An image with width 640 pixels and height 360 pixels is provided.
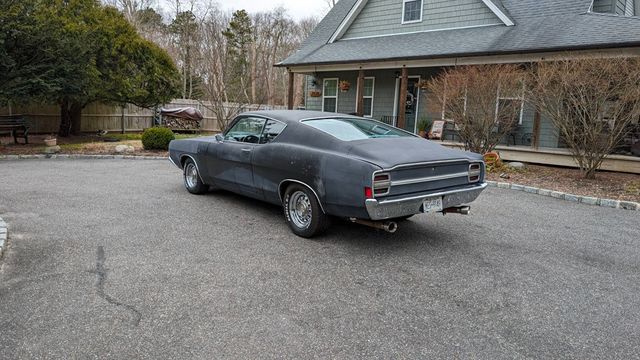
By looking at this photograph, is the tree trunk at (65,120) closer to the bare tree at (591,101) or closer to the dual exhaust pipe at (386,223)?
the dual exhaust pipe at (386,223)

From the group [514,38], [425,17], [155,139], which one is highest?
[425,17]

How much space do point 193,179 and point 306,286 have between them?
4412mm

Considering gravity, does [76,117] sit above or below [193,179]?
above

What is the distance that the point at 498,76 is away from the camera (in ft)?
34.8

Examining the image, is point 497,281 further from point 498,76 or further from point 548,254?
point 498,76

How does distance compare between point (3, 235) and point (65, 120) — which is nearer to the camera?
point (3, 235)

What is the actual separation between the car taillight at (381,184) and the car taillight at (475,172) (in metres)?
1.33

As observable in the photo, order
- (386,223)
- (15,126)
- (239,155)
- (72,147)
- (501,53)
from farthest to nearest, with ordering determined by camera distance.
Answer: (15,126) < (72,147) < (501,53) < (239,155) < (386,223)

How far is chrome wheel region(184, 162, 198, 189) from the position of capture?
757 centimetres

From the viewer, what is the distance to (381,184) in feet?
14.3

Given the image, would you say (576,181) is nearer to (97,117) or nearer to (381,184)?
(381,184)

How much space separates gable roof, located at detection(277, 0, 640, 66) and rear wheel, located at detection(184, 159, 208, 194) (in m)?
9.12

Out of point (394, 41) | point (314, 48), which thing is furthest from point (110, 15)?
point (394, 41)

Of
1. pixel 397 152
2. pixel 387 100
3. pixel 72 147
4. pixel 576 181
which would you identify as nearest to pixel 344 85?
pixel 387 100
